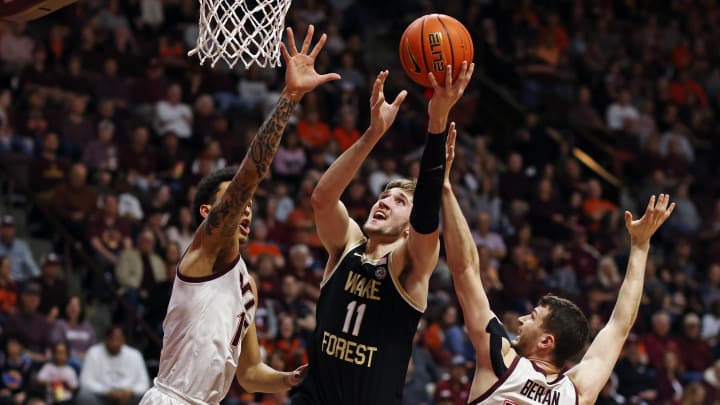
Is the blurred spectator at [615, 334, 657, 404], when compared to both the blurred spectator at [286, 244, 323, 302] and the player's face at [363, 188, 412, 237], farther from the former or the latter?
the player's face at [363, 188, 412, 237]

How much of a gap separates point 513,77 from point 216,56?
12727 mm

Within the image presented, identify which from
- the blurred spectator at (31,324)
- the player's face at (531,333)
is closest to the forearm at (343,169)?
the player's face at (531,333)

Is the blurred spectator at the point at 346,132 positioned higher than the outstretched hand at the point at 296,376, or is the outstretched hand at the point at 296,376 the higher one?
the outstretched hand at the point at 296,376

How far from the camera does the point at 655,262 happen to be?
16.4m

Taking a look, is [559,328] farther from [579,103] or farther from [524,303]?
[579,103]

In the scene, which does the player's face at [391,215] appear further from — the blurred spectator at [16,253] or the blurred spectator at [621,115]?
the blurred spectator at [621,115]

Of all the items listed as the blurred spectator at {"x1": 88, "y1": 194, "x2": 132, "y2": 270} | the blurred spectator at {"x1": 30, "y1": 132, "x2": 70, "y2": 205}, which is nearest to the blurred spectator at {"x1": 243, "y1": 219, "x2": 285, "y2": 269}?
the blurred spectator at {"x1": 88, "y1": 194, "x2": 132, "y2": 270}

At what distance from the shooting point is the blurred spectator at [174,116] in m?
14.0

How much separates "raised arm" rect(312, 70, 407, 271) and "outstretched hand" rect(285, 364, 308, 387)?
2.06 ft

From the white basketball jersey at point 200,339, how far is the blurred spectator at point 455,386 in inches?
249

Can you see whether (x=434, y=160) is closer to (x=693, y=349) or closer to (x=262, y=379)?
(x=262, y=379)

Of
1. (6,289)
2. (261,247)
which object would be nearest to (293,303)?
(261,247)

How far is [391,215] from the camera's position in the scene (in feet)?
18.5

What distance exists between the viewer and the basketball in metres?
5.45
